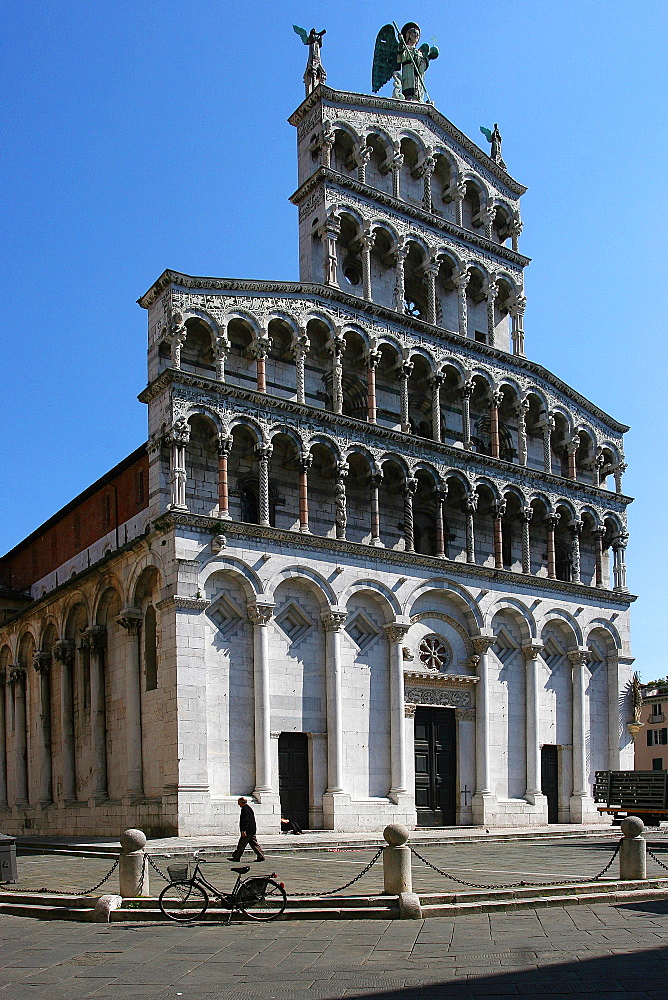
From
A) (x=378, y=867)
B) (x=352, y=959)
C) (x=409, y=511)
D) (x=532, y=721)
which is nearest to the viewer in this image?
(x=352, y=959)

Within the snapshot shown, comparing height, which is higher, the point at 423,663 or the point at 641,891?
the point at 423,663

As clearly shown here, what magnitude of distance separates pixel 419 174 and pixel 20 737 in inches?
964

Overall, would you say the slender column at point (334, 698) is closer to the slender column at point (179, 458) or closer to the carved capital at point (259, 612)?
the carved capital at point (259, 612)

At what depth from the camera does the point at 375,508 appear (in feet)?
99.7

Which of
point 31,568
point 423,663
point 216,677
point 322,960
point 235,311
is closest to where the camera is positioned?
point 322,960

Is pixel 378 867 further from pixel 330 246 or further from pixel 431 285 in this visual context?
pixel 431 285

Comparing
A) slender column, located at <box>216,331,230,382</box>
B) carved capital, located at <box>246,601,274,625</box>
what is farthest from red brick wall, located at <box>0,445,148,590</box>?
carved capital, located at <box>246,601,274,625</box>

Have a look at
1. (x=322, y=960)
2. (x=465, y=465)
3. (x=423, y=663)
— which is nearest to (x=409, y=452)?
(x=465, y=465)

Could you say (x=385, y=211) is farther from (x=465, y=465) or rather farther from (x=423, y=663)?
(x=423, y=663)

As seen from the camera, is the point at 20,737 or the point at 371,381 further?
the point at 20,737

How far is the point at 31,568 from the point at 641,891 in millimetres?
30845

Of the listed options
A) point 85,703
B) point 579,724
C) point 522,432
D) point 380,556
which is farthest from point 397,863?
point 522,432

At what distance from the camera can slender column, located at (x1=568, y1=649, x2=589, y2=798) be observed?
33.7 metres

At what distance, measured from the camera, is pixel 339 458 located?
29812 mm
